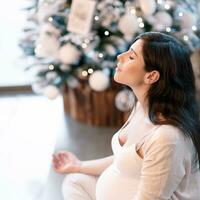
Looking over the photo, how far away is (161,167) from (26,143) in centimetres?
162

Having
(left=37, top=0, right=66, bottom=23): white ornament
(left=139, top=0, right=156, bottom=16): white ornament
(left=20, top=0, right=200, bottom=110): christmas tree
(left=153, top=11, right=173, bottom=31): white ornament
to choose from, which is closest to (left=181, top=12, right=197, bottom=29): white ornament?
(left=20, top=0, right=200, bottom=110): christmas tree

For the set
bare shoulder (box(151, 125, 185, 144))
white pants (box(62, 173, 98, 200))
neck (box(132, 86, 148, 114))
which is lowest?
white pants (box(62, 173, 98, 200))

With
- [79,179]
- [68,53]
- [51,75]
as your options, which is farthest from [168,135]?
[51,75]

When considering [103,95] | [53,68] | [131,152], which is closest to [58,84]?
[53,68]

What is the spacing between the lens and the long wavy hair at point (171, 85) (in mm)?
1159

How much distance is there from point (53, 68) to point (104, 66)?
32cm

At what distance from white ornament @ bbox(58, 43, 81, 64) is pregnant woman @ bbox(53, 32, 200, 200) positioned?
1.08 meters

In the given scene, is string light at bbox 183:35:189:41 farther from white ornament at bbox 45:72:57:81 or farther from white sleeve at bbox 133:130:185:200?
white sleeve at bbox 133:130:185:200

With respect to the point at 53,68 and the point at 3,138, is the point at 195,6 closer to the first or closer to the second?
the point at 53,68

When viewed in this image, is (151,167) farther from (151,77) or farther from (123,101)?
(123,101)

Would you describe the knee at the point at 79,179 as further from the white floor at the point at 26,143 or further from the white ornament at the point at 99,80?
the white ornament at the point at 99,80

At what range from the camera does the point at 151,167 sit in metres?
1.13

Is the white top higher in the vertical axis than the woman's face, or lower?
lower

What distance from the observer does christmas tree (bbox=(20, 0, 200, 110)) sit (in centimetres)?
229
